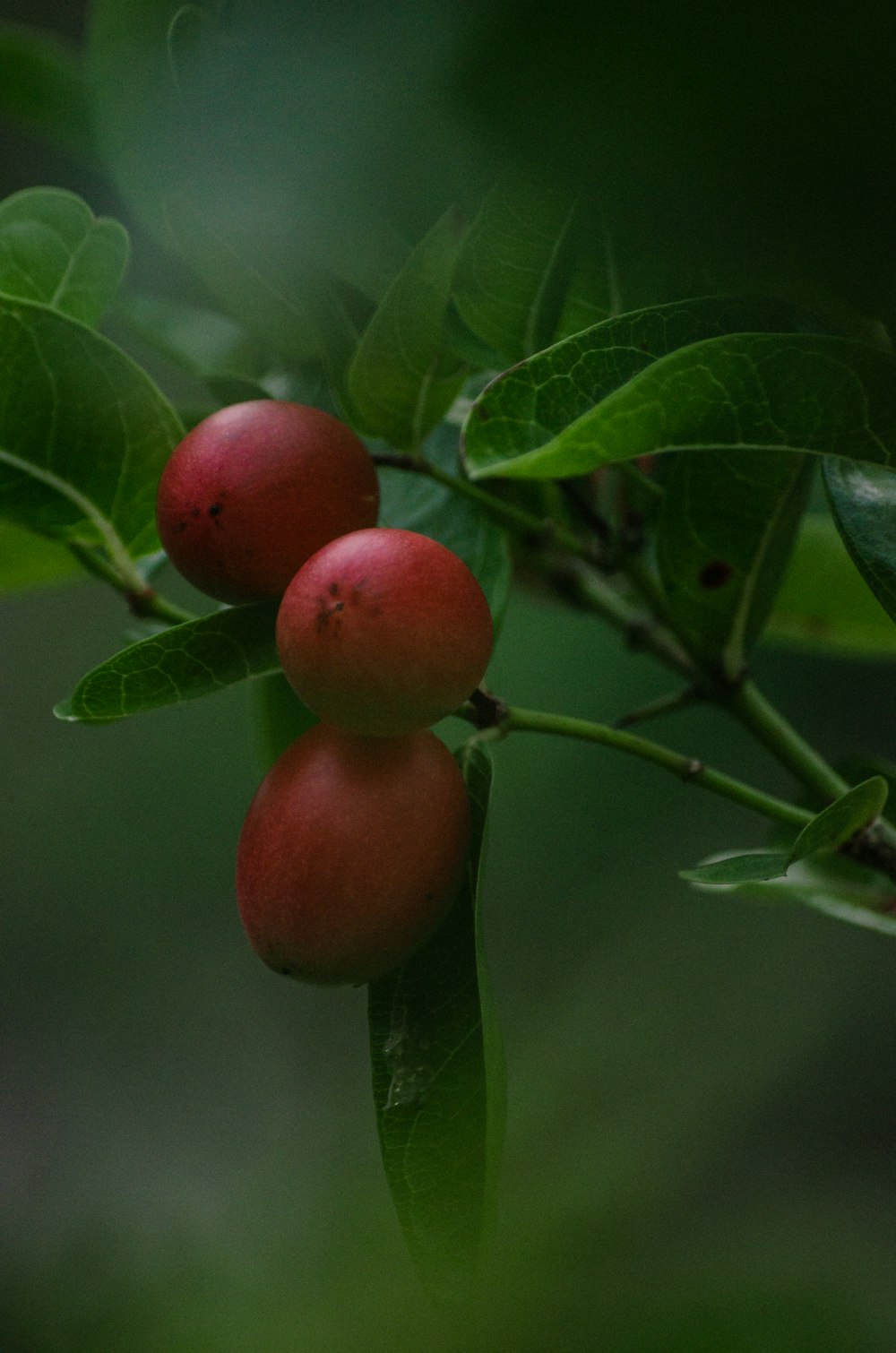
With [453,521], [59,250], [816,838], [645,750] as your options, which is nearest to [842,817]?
[816,838]

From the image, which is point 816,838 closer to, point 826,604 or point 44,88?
point 826,604

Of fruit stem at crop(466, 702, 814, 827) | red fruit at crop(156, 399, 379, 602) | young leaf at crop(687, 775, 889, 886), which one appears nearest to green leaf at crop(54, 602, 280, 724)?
red fruit at crop(156, 399, 379, 602)

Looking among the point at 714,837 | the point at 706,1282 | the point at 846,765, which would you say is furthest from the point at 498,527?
the point at 714,837

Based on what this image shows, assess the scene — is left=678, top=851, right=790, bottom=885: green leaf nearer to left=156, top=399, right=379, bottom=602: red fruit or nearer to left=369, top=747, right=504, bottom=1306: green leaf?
left=369, top=747, right=504, bottom=1306: green leaf

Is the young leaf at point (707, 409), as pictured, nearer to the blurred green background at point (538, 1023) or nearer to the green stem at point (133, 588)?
the blurred green background at point (538, 1023)

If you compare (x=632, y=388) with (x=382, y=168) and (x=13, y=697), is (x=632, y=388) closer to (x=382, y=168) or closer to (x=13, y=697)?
(x=382, y=168)

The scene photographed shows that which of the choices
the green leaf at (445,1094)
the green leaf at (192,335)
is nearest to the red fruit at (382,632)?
the green leaf at (445,1094)
